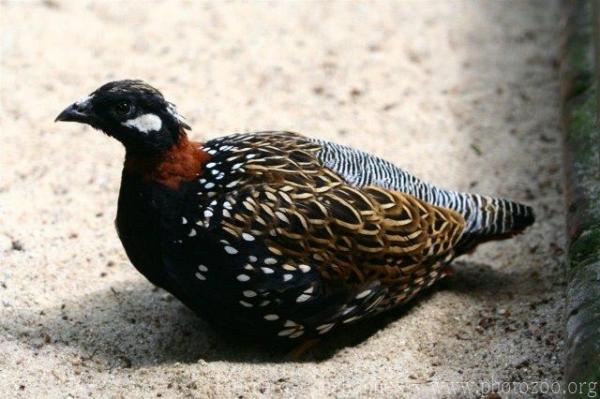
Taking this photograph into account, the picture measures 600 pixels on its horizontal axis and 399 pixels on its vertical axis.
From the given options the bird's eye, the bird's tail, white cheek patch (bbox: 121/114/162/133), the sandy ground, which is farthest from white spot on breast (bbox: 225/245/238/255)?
the bird's tail

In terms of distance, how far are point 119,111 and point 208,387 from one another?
5.12 feet

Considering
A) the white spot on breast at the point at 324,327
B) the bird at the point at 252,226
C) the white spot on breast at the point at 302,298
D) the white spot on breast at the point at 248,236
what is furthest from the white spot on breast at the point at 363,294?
the white spot on breast at the point at 248,236

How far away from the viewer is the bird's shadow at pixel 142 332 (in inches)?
222

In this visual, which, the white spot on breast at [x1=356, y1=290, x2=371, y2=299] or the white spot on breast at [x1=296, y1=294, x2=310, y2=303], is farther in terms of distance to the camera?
the white spot on breast at [x1=356, y1=290, x2=371, y2=299]

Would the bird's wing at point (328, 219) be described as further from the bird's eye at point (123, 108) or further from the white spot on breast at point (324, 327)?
the bird's eye at point (123, 108)

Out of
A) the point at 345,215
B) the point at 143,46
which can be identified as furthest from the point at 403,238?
the point at 143,46

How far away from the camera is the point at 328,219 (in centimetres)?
542

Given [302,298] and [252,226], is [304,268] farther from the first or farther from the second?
[252,226]

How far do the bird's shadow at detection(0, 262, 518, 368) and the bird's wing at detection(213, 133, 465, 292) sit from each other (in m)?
0.54

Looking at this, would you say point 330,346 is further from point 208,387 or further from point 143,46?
point 143,46

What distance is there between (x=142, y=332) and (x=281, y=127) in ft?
8.61

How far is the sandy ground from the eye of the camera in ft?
17.6

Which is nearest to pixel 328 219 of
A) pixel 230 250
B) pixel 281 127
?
pixel 230 250

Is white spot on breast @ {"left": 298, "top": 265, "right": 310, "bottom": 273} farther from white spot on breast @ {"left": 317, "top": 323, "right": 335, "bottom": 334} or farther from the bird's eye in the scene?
the bird's eye
